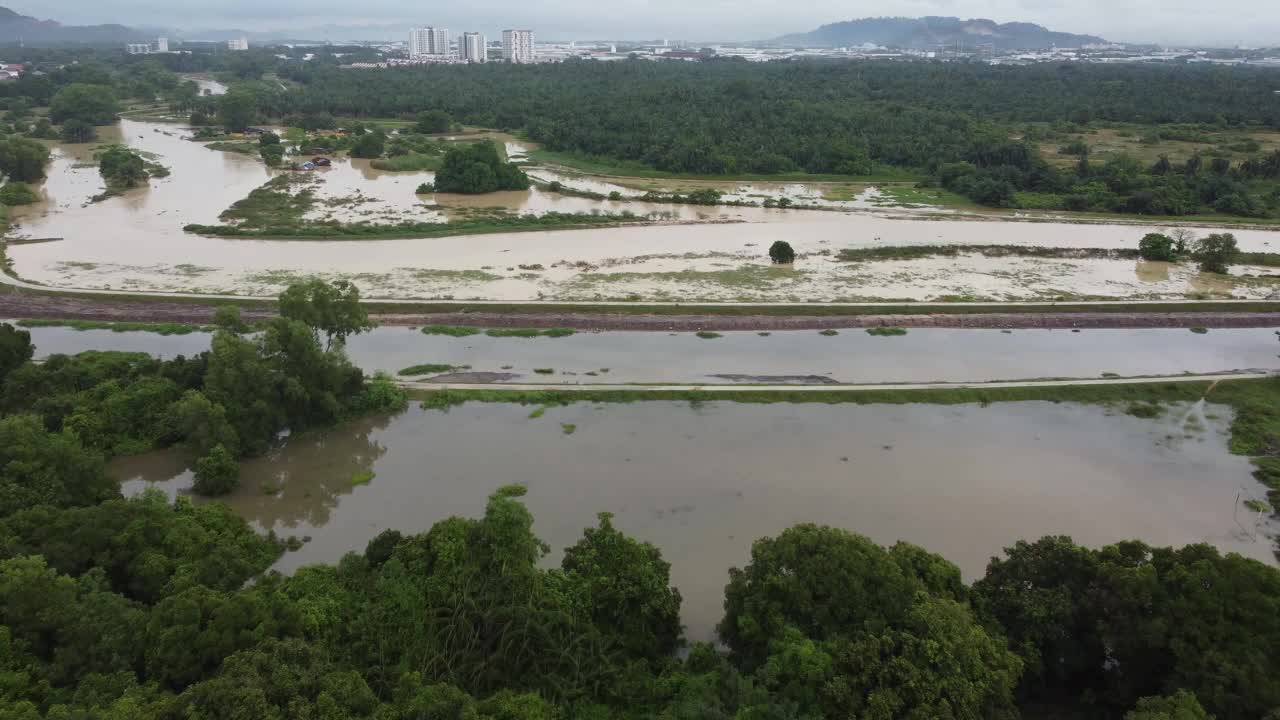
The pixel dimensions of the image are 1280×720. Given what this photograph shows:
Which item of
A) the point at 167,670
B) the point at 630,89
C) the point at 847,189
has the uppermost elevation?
the point at 630,89

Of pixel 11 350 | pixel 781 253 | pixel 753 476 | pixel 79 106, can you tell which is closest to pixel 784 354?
pixel 753 476

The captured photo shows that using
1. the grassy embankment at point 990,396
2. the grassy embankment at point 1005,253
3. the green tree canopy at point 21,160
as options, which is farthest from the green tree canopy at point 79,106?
the grassy embankment at point 1005,253

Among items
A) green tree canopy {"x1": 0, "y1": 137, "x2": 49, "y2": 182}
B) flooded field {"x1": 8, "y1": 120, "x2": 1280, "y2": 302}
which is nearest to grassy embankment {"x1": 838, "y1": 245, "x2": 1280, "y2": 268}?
flooded field {"x1": 8, "y1": 120, "x2": 1280, "y2": 302}

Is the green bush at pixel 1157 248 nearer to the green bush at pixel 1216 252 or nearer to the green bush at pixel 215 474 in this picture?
the green bush at pixel 1216 252

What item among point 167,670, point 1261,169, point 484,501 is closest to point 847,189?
point 1261,169

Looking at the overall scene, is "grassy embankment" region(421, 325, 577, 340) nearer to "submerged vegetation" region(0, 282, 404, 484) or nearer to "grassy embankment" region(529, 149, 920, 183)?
"submerged vegetation" region(0, 282, 404, 484)

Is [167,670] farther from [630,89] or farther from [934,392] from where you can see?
[630,89]

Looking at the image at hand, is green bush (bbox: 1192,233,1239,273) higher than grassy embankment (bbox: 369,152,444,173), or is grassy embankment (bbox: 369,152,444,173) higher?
grassy embankment (bbox: 369,152,444,173)
